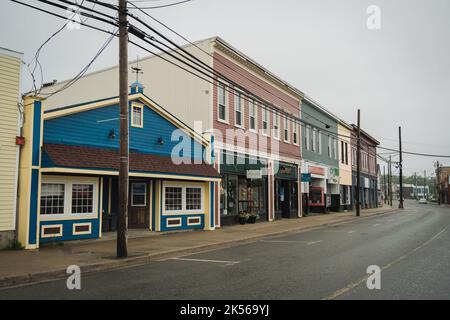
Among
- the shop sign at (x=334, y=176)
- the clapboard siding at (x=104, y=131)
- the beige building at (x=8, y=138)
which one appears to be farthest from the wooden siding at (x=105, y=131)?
the shop sign at (x=334, y=176)

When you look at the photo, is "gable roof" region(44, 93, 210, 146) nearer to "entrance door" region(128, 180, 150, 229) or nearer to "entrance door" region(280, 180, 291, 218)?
"entrance door" region(128, 180, 150, 229)

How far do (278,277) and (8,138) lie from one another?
9435 mm

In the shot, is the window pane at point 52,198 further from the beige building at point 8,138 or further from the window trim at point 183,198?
the window trim at point 183,198

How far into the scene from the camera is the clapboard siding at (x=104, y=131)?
14.1 meters

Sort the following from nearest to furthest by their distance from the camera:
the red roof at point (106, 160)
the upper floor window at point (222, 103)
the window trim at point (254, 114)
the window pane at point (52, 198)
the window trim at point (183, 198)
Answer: the red roof at point (106, 160)
the window pane at point (52, 198)
the window trim at point (183, 198)
the upper floor window at point (222, 103)
the window trim at point (254, 114)

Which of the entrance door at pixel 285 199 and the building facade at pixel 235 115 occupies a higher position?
the building facade at pixel 235 115

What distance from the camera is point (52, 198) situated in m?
13.7

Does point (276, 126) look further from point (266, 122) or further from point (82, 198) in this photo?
point (82, 198)

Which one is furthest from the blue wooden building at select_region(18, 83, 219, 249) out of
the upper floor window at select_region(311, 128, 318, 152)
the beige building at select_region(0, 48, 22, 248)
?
the upper floor window at select_region(311, 128, 318, 152)

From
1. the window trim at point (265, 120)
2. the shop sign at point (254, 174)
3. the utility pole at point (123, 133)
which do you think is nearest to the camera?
the utility pole at point (123, 133)

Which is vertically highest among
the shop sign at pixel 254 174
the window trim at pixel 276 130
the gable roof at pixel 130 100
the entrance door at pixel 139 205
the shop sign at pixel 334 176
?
the window trim at pixel 276 130

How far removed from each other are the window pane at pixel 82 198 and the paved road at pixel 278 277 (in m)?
4.61
